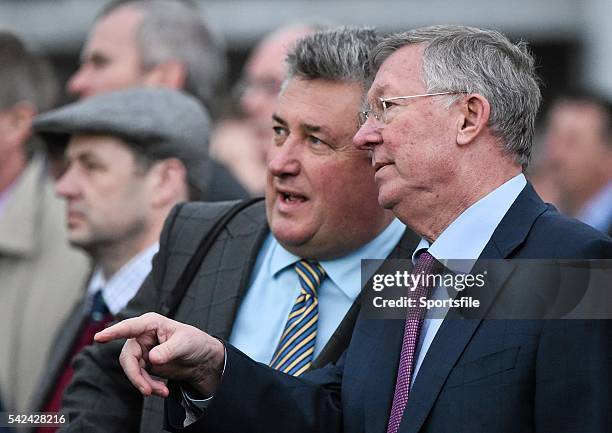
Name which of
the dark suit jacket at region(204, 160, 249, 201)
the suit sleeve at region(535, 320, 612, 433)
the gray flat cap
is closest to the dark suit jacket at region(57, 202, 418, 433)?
the suit sleeve at region(535, 320, 612, 433)

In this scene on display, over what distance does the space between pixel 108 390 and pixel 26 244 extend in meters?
2.14

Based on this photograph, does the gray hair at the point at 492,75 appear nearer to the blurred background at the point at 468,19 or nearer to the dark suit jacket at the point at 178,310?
the dark suit jacket at the point at 178,310

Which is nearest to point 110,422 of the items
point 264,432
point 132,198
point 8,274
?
point 264,432

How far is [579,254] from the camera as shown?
325 centimetres

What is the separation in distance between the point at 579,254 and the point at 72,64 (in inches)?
646

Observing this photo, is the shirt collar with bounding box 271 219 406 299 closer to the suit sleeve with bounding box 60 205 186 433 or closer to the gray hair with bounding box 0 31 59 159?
the suit sleeve with bounding box 60 205 186 433

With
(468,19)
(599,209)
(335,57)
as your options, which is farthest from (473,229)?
(468,19)

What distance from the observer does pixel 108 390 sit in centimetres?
409

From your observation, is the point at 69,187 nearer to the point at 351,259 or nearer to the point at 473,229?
the point at 351,259

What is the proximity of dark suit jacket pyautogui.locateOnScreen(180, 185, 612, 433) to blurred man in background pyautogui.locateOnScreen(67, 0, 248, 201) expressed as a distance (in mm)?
3154

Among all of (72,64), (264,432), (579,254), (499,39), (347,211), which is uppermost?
(72,64)

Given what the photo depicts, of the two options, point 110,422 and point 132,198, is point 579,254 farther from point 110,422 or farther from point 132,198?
point 132,198

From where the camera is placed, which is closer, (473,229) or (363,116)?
(473,229)

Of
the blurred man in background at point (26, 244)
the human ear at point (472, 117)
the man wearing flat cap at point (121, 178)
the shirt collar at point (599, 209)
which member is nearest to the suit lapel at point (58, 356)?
the man wearing flat cap at point (121, 178)
